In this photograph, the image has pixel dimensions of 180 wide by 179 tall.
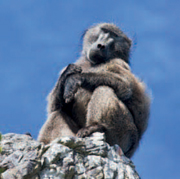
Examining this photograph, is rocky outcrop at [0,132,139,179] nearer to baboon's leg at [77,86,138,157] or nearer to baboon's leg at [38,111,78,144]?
baboon's leg at [77,86,138,157]

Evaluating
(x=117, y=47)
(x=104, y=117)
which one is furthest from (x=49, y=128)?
(x=117, y=47)

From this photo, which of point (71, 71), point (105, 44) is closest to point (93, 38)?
point (105, 44)

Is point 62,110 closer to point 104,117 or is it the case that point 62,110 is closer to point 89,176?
point 104,117

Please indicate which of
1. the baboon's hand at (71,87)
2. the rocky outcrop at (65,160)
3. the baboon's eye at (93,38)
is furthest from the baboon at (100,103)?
the baboon's eye at (93,38)

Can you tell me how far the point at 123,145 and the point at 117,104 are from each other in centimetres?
55

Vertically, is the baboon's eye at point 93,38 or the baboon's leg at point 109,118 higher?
the baboon's eye at point 93,38

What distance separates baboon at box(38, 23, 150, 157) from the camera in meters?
5.08

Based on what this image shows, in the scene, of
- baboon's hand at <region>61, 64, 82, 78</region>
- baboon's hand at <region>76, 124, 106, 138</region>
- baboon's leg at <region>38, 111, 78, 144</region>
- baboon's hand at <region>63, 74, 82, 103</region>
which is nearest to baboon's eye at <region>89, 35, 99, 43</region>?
baboon's hand at <region>61, 64, 82, 78</region>

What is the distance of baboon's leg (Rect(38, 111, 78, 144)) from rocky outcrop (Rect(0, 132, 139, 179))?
21.0 inches

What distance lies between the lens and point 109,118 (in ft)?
16.6

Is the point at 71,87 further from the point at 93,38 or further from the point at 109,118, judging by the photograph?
the point at 93,38

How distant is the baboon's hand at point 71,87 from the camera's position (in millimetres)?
5289

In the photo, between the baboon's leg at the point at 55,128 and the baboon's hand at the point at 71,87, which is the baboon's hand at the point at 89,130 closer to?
the baboon's leg at the point at 55,128

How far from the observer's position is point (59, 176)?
4.14m
